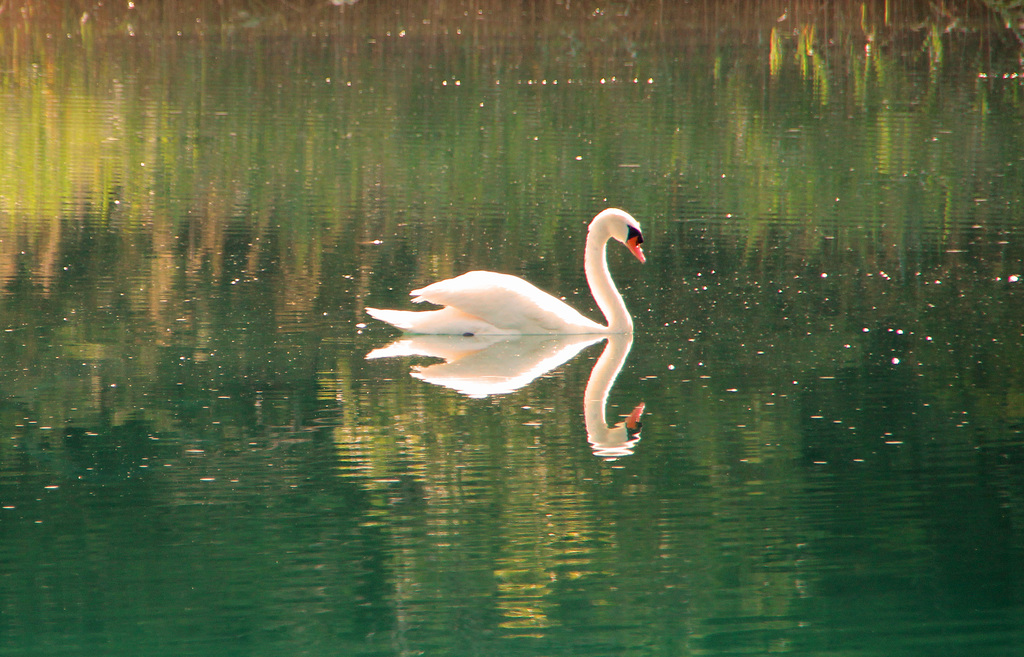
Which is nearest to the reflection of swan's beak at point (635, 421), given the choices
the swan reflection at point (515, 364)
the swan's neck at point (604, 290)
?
the swan reflection at point (515, 364)

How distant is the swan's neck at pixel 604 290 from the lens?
9016mm

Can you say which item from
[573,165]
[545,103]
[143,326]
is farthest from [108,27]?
[143,326]

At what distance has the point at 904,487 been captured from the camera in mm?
6148

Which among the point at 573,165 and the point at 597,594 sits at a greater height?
the point at 573,165

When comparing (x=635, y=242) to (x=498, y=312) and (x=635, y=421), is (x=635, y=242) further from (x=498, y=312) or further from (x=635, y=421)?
(x=635, y=421)

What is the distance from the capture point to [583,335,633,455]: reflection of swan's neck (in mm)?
6734

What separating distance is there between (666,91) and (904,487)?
15.6 meters

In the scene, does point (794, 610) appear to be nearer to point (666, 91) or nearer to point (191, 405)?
point (191, 405)

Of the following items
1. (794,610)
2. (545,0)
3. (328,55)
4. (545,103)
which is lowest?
(794,610)

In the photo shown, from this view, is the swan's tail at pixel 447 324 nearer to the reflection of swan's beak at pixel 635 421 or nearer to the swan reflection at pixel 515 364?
the swan reflection at pixel 515 364

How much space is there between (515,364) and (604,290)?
1062 mm

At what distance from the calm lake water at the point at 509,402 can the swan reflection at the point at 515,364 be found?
27mm

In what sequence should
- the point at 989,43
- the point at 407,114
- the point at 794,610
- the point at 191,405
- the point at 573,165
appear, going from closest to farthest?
the point at 794,610
the point at 191,405
the point at 573,165
the point at 407,114
the point at 989,43

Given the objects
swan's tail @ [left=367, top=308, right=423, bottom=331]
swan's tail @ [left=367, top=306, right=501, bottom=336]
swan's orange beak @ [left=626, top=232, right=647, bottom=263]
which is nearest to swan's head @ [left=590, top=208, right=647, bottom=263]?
swan's orange beak @ [left=626, top=232, right=647, bottom=263]
